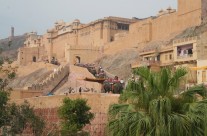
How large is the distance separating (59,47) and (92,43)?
12.0 metres

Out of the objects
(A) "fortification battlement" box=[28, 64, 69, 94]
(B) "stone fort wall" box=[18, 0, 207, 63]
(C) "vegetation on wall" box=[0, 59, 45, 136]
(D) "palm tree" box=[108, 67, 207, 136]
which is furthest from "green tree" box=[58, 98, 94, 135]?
(B) "stone fort wall" box=[18, 0, 207, 63]

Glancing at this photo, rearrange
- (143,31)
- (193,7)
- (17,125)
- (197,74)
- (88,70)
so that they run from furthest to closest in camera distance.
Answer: (143,31) < (193,7) < (88,70) < (197,74) < (17,125)

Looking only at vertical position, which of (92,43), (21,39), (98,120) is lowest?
(98,120)

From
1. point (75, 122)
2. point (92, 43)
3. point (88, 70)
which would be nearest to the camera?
point (75, 122)

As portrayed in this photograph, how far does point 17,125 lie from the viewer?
1686cm

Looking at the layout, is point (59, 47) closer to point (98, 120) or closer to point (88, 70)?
point (88, 70)

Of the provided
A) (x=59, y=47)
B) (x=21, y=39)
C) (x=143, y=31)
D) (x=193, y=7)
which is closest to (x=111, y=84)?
(x=193, y=7)

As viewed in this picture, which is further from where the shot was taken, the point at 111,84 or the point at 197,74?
the point at 197,74

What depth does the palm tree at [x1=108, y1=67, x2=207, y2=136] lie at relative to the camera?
1332cm

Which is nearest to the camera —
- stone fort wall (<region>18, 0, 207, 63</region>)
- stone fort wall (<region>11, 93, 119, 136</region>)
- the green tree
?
the green tree

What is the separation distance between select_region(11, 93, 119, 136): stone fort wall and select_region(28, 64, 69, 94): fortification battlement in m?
11.4

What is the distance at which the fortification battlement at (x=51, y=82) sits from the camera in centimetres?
4091

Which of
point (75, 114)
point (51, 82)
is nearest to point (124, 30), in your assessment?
point (51, 82)

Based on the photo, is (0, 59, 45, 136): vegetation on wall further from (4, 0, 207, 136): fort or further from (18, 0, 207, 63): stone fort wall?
(18, 0, 207, 63): stone fort wall
